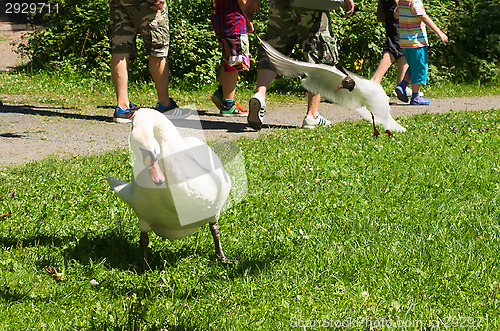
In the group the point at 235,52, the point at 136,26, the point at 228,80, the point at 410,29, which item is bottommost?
the point at 228,80

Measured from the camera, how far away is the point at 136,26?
6840mm

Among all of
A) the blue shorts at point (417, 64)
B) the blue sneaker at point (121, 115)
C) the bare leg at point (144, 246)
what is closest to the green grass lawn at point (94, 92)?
the blue sneaker at point (121, 115)

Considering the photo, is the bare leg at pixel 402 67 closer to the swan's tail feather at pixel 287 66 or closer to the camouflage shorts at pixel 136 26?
the camouflage shorts at pixel 136 26

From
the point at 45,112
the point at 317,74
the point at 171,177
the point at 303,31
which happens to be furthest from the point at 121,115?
the point at 317,74

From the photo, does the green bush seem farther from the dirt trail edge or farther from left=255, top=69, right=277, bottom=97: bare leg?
left=255, top=69, right=277, bottom=97: bare leg

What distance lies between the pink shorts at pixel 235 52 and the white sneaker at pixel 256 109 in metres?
1.28

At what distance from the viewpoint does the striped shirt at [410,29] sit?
916 centimetres

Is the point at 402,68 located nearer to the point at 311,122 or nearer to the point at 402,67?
the point at 402,67

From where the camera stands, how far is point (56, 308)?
2.94 m

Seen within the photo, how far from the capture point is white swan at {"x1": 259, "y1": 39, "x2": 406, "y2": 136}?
9.64ft

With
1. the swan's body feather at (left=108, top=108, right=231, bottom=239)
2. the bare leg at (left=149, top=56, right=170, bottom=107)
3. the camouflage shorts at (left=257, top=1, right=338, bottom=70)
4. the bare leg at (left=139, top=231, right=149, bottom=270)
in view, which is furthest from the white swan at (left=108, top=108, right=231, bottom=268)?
the bare leg at (left=149, top=56, right=170, bottom=107)

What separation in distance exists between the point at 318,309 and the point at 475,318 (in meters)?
0.78

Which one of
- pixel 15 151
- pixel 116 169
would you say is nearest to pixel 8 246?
pixel 116 169

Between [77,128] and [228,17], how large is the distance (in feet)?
7.93
